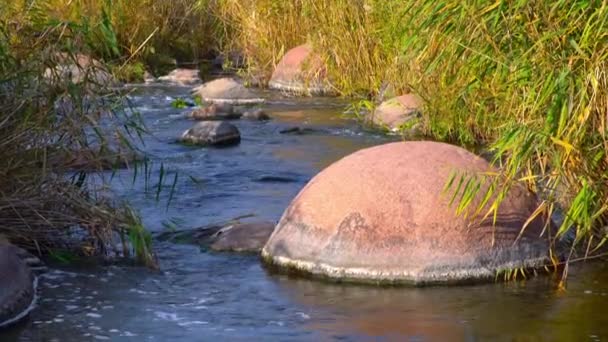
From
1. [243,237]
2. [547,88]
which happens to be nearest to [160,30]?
[243,237]

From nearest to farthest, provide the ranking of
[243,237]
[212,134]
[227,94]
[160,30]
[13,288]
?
[13,288]
[243,237]
[212,134]
[227,94]
[160,30]

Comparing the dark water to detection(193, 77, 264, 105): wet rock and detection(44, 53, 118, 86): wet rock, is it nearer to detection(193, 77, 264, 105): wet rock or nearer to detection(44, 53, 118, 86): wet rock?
detection(44, 53, 118, 86): wet rock

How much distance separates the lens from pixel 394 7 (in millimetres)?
12016

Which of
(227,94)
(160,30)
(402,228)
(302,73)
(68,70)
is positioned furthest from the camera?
(160,30)

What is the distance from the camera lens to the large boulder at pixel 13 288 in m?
5.80

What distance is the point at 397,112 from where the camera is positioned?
11.9m

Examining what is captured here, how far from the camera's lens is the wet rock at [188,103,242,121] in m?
12.9

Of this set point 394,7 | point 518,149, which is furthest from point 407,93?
point 518,149

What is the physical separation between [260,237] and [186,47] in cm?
1142

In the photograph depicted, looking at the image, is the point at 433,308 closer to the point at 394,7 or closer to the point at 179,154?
the point at 179,154

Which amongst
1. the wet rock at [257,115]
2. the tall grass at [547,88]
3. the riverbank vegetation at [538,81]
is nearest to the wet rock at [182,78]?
the wet rock at [257,115]

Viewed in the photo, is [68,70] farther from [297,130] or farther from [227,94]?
[227,94]

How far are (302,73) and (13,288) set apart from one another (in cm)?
916

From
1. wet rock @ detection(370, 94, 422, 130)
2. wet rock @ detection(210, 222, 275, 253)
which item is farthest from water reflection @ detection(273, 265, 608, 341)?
wet rock @ detection(370, 94, 422, 130)
